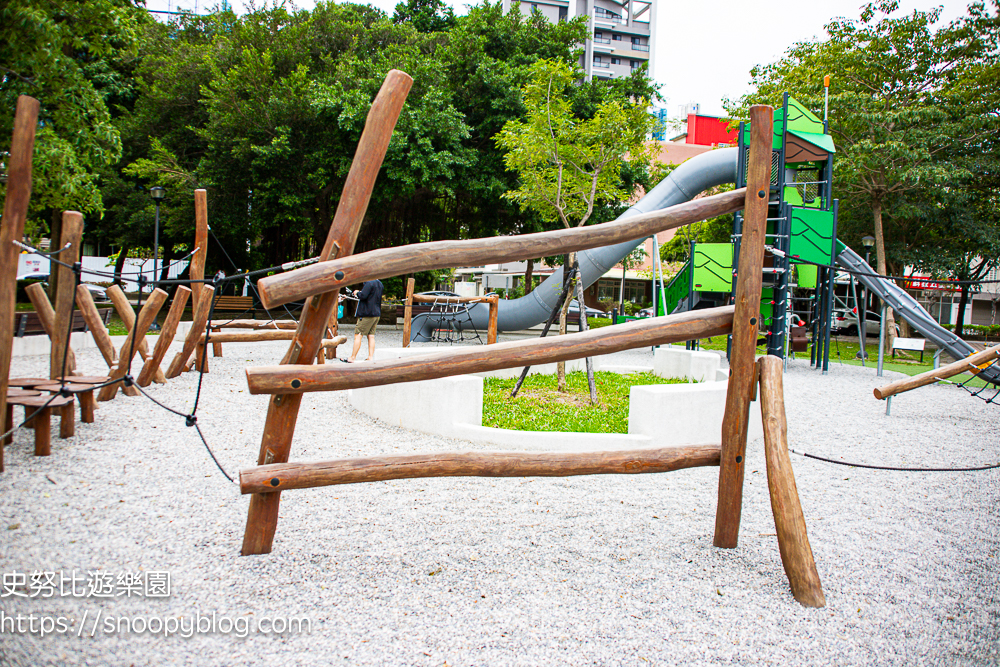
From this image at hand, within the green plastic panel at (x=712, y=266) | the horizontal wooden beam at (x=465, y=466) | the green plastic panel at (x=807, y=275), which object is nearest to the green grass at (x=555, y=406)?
the horizontal wooden beam at (x=465, y=466)

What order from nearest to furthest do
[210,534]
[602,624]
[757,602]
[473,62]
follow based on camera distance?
[602,624], [757,602], [210,534], [473,62]

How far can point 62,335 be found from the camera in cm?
480

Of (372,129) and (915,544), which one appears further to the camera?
(915,544)

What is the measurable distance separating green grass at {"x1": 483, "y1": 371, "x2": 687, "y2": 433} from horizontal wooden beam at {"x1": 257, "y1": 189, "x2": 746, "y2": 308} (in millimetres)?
2729

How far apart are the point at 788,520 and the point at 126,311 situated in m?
6.88

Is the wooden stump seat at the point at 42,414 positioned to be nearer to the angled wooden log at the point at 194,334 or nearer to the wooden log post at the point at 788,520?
the angled wooden log at the point at 194,334

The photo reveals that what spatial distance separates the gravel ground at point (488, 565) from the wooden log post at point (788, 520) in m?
0.09

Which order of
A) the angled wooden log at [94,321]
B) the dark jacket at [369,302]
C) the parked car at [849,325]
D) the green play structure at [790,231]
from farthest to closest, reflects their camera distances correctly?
the parked car at [849,325] → the green play structure at [790,231] → the dark jacket at [369,302] → the angled wooden log at [94,321]

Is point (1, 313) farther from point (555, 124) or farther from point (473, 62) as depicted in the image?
point (473, 62)

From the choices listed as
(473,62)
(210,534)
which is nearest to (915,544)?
(210,534)

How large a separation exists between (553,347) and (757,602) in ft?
4.53

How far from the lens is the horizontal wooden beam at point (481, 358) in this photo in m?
2.57

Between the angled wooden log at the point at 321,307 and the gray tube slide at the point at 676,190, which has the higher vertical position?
the gray tube slide at the point at 676,190

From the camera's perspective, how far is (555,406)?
6203 mm
